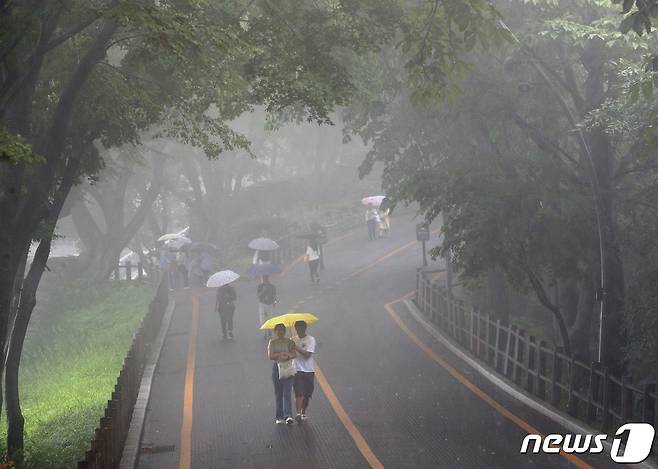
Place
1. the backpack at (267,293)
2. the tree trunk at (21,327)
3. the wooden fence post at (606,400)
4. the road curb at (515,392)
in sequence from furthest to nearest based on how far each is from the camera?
the backpack at (267,293)
the tree trunk at (21,327)
the road curb at (515,392)
the wooden fence post at (606,400)

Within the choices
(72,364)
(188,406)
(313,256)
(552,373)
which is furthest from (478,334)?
(313,256)

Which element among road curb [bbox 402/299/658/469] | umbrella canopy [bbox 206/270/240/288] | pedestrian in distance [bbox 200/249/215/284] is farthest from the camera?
pedestrian in distance [bbox 200/249/215/284]

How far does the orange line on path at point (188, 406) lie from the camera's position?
15495 millimetres

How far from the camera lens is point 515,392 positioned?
19312 millimetres

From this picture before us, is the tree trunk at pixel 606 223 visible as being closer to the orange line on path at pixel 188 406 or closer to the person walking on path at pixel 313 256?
the orange line on path at pixel 188 406

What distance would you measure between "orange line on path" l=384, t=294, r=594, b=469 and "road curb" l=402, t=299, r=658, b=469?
463mm

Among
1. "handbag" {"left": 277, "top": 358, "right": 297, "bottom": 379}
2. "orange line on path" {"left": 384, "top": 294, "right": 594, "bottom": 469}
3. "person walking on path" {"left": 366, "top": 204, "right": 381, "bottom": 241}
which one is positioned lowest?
"orange line on path" {"left": 384, "top": 294, "right": 594, "bottom": 469}

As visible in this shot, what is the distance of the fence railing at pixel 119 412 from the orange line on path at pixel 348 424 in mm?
3653

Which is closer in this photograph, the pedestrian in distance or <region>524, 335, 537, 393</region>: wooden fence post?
<region>524, 335, 537, 393</region>: wooden fence post

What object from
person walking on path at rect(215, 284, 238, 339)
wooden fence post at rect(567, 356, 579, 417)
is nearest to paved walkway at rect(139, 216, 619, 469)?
person walking on path at rect(215, 284, 238, 339)

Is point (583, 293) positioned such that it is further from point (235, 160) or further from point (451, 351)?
point (235, 160)

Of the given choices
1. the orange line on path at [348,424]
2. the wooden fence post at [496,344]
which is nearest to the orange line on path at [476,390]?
the wooden fence post at [496,344]

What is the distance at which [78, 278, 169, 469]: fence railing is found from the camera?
11.6m

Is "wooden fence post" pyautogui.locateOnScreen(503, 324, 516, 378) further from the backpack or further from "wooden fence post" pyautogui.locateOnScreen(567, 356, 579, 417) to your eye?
the backpack
